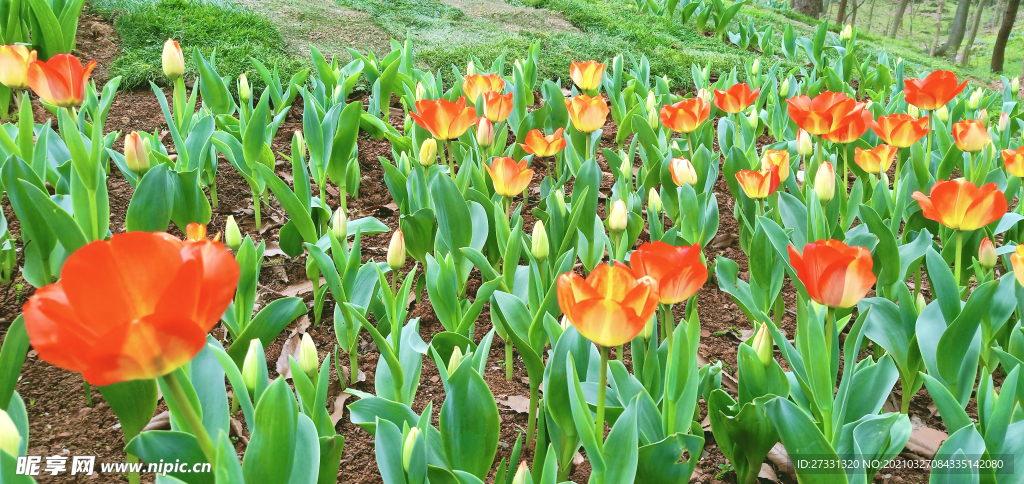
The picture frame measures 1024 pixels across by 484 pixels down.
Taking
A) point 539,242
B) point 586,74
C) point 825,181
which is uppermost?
point 586,74

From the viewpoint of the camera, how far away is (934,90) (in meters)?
2.47

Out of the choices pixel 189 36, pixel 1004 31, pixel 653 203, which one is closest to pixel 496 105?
pixel 653 203

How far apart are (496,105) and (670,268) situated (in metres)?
1.31

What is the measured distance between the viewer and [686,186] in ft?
6.29

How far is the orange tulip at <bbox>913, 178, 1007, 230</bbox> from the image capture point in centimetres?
147

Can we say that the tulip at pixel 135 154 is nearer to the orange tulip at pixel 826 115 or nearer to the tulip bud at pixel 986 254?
the orange tulip at pixel 826 115

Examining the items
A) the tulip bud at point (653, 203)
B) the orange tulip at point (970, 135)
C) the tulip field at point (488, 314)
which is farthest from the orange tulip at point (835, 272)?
the orange tulip at point (970, 135)

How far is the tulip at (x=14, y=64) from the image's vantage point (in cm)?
175

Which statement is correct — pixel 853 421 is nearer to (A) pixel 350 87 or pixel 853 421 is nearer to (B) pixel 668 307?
(B) pixel 668 307

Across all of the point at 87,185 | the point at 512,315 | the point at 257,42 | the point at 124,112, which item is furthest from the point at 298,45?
the point at 512,315

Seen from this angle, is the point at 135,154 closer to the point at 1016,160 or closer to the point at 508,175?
the point at 508,175

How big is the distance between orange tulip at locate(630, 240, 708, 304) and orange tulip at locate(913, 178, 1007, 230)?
2.59 ft

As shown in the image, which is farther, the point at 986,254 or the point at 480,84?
the point at 480,84

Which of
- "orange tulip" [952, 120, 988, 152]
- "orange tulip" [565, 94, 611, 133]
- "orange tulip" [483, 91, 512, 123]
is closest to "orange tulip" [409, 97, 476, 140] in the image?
"orange tulip" [483, 91, 512, 123]
